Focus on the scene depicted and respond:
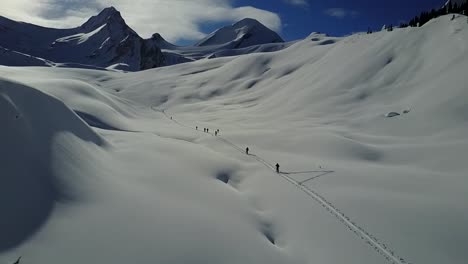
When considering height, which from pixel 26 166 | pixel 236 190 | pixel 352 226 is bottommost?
pixel 236 190

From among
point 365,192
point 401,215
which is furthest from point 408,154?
point 401,215

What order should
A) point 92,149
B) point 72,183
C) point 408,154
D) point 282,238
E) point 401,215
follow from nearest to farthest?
point 72,183, point 282,238, point 401,215, point 92,149, point 408,154

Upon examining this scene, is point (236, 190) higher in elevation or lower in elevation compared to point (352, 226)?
lower

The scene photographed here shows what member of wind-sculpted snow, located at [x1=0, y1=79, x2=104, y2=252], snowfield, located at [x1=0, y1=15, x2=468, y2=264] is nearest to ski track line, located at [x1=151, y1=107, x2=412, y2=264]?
snowfield, located at [x1=0, y1=15, x2=468, y2=264]

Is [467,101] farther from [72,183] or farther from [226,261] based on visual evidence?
[72,183]

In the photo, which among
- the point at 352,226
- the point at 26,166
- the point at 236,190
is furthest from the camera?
the point at 236,190

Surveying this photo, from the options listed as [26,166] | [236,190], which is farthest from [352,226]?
[26,166]

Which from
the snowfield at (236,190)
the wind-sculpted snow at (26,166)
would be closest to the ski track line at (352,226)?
the snowfield at (236,190)

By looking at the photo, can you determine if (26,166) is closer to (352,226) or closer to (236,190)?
(236,190)

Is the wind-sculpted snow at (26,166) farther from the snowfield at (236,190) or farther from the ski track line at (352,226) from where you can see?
the ski track line at (352,226)

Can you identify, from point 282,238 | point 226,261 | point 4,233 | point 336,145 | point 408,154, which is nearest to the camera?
point 4,233

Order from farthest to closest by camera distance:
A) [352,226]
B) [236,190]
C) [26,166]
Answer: [236,190] < [352,226] < [26,166]
